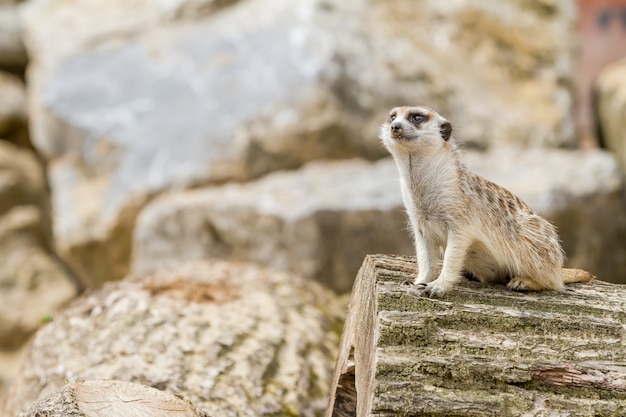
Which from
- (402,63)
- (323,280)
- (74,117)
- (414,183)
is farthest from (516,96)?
(414,183)

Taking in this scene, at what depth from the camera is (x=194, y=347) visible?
4.05 m

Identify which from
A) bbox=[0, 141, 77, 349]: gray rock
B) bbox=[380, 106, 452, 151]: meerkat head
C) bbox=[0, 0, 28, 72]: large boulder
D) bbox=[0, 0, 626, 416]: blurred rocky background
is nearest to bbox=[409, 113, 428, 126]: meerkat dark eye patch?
bbox=[380, 106, 452, 151]: meerkat head

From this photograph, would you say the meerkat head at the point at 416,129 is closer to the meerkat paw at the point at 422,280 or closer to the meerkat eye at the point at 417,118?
the meerkat eye at the point at 417,118

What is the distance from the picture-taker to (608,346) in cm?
268

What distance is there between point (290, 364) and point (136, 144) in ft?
13.2

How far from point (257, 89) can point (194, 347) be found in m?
3.93

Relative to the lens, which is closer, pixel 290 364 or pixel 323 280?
pixel 290 364

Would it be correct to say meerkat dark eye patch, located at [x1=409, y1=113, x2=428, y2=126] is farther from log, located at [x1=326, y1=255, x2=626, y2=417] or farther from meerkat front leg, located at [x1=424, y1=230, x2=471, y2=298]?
log, located at [x1=326, y1=255, x2=626, y2=417]

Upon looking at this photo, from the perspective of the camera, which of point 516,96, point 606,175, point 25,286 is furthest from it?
point 25,286

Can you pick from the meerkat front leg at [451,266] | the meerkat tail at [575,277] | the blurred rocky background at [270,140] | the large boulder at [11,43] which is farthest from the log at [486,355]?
the large boulder at [11,43]

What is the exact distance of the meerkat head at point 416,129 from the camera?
10.4ft

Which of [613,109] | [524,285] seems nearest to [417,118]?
[524,285]

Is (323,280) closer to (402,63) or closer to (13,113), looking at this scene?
(402,63)

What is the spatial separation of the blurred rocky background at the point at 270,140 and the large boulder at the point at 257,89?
2 centimetres
